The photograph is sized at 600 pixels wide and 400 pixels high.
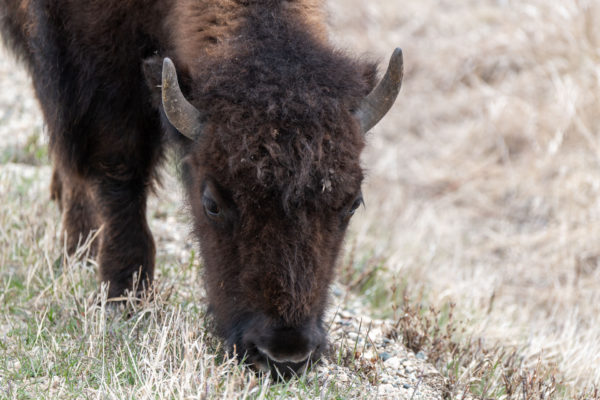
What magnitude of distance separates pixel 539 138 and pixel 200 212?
694 centimetres

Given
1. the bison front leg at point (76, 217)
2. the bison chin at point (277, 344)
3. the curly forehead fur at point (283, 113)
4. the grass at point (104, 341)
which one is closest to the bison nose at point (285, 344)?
the bison chin at point (277, 344)

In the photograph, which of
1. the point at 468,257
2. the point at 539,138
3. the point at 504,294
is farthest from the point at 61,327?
the point at 539,138

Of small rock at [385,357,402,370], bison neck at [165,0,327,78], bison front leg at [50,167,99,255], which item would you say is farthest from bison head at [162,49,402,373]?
bison front leg at [50,167,99,255]

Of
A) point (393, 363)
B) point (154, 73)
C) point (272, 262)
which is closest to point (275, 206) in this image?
point (272, 262)

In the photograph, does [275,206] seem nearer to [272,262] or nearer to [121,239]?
[272,262]

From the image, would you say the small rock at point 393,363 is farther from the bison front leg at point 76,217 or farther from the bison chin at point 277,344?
the bison front leg at point 76,217

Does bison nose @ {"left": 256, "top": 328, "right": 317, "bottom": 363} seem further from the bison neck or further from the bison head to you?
the bison neck

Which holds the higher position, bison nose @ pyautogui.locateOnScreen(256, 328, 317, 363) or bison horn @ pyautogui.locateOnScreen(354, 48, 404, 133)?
bison horn @ pyautogui.locateOnScreen(354, 48, 404, 133)

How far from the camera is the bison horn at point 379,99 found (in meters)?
3.59

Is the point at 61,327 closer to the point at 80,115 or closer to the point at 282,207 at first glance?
the point at 80,115

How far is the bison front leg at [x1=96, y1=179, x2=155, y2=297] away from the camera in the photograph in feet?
15.1

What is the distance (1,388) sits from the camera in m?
3.34

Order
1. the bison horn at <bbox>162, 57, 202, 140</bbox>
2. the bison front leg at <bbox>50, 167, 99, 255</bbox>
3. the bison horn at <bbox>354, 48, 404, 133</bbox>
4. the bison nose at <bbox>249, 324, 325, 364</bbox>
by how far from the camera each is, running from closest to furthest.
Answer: the bison nose at <bbox>249, 324, 325, 364</bbox>, the bison horn at <bbox>162, 57, 202, 140</bbox>, the bison horn at <bbox>354, 48, 404, 133</bbox>, the bison front leg at <bbox>50, 167, 99, 255</bbox>

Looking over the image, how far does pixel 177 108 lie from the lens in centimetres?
349
